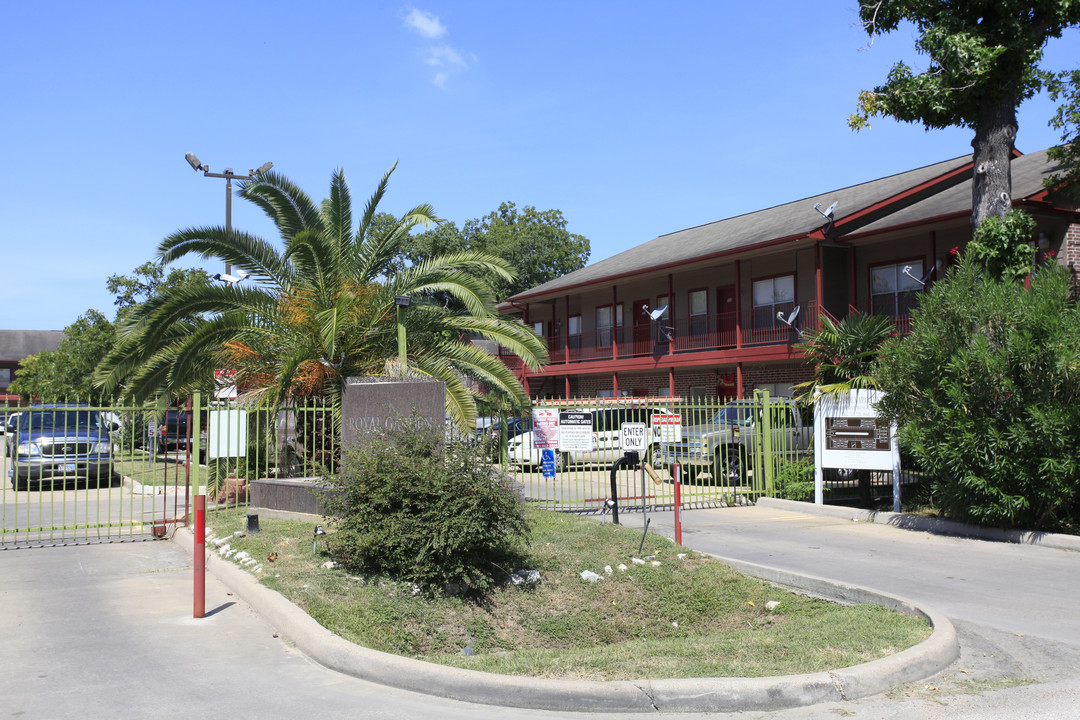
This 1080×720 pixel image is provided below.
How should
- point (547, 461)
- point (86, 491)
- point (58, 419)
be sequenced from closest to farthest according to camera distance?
point (86, 491) < point (547, 461) < point (58, 419)

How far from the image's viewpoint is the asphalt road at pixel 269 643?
5180 mm

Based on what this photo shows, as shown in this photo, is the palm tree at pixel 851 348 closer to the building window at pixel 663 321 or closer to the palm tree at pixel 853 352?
the palm tree at pixel 853 352

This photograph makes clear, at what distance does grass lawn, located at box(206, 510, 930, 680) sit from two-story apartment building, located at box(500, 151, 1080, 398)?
15.2 m

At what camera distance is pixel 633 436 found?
12336 millimetres

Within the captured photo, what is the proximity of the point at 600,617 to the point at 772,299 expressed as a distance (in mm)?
20991

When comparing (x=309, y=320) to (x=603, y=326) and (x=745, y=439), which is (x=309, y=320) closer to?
(x=745, y=439)

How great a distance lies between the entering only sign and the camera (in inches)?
481

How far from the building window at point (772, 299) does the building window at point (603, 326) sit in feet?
23.3

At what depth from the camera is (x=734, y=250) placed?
25.7 metres

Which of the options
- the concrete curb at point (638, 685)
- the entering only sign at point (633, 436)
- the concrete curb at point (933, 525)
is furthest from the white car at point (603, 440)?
the concrete curb at point (638, 685)

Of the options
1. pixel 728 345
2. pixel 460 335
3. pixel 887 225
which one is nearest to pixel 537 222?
pixel 728 345

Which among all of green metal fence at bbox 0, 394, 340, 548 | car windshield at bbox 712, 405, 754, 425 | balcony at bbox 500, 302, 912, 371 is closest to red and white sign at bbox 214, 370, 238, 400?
green metal fence at bbox 0, 394, 340, 548

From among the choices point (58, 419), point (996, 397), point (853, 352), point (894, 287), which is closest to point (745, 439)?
point (853, 352)

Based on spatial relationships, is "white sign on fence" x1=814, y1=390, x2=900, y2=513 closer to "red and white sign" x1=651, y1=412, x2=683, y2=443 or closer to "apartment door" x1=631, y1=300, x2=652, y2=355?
"red and white sign" x1=651, y1=412, x2=683, y2=443
